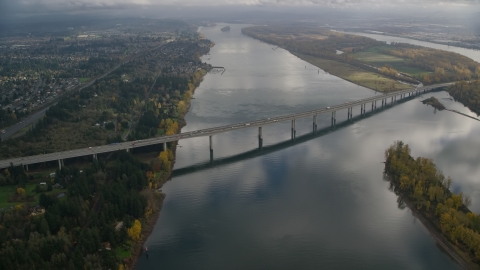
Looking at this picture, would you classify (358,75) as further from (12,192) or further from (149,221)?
(12,192)

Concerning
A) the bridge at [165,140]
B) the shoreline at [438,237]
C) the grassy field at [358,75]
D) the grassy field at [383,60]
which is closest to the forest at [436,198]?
the shoreline at [438,237]

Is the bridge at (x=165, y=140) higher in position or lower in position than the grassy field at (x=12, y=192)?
higher

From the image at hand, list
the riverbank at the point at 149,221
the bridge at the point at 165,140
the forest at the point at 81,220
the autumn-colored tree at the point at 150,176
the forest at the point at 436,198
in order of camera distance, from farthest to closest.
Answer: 1. the bridge at the point at 165,140
2. the autumn-colored tree at the point at 150,176
3. the forest at the point at 436,198
4. the riverbank at the point at 149,221
5. the forest at the point at 81,220

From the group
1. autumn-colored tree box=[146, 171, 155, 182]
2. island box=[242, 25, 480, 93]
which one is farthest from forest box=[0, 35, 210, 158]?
island box=[242, 25, 480, 93]

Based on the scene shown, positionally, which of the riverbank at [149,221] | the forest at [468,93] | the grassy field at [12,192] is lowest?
the riverbank at [149,221]

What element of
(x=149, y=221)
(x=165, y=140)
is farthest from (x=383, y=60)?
(x=149, y=221)

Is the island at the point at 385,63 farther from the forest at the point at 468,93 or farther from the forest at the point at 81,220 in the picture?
the forest at the point at 81,220

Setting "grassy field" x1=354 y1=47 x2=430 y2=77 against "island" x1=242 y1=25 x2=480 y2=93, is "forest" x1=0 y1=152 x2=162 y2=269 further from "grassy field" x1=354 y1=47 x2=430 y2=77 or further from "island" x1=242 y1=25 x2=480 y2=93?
"grassy field" x1=354 y1=47 x2=430 y2=77
